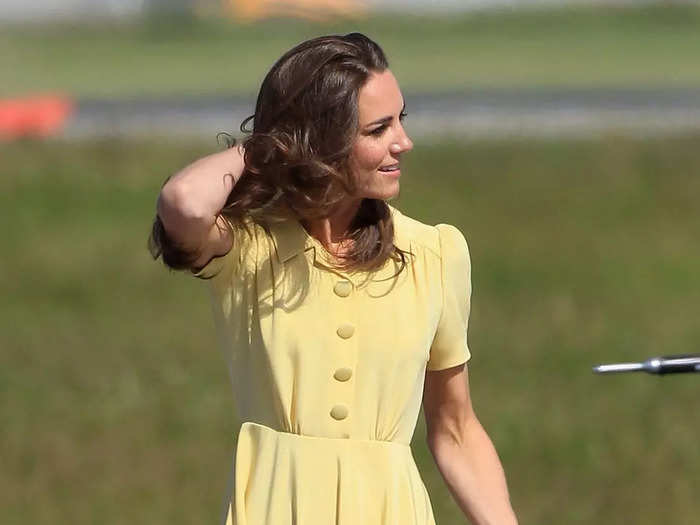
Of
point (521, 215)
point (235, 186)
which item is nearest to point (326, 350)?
point (235, 186)

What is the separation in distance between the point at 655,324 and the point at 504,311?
3.38 ft

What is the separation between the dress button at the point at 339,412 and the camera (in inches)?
133

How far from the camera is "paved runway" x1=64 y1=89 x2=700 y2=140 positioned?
17828 mm

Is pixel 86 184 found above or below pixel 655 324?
above

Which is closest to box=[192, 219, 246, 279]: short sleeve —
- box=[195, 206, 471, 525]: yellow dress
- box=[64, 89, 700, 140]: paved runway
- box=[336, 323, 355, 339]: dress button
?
box=[195, 206, 471, 525]: yellow dress

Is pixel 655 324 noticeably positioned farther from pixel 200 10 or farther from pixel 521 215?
pixel 200 10

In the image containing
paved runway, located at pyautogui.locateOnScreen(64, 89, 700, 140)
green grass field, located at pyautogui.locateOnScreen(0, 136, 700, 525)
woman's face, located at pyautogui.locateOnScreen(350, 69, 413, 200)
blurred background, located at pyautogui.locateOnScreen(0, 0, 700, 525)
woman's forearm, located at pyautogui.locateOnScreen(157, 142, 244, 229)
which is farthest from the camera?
paved runway, located at pyautogui.locateOnScreen(64, 89, 700, 140)

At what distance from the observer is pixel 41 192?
15.9 m

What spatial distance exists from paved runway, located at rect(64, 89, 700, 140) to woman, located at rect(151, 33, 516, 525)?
13.9 m

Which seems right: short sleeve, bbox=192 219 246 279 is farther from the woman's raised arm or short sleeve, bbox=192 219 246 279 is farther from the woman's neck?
the woman's neck

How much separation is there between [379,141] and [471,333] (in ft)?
27.7

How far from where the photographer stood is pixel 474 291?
1298 cm

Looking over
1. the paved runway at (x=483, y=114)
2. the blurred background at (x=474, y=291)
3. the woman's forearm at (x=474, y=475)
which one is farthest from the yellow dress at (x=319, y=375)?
the paved runway at (x=483, y=114)

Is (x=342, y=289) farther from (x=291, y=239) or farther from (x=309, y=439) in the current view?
(x=309, y=439)
